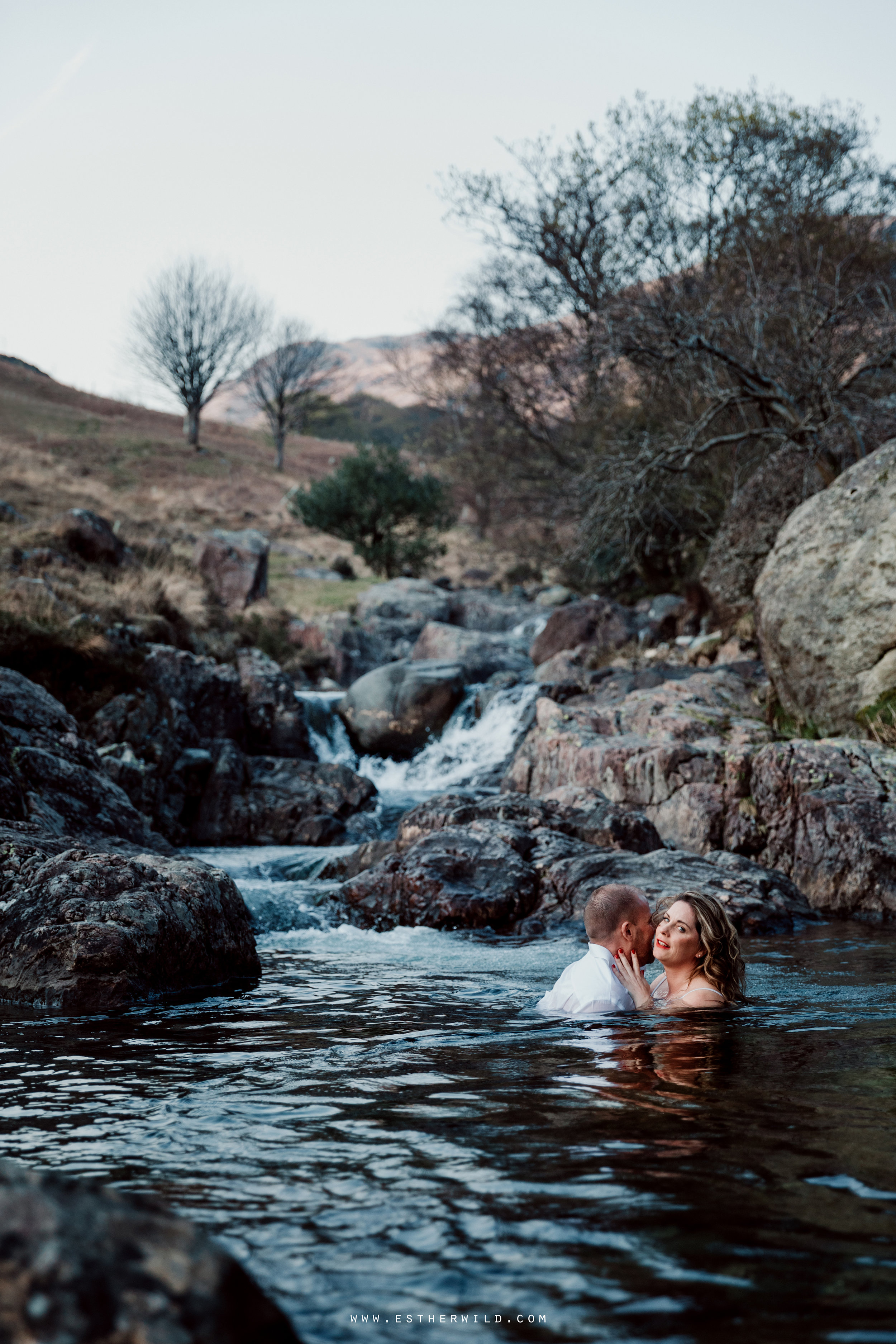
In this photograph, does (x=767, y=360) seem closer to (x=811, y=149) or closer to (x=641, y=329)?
(x=641, y=329)

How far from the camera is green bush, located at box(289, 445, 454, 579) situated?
114 feet

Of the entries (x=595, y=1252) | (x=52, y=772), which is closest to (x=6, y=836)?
(x=52, y=772)

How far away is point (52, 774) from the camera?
8703mm

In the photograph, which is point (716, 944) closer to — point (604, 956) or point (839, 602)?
point (604, 956)

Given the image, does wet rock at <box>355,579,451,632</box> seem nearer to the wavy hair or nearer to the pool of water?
the wavy hair

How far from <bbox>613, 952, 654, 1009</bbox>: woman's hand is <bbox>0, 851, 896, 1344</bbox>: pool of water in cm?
22

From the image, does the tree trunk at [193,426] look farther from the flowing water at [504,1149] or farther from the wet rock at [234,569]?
the flowing water at [504,1149]

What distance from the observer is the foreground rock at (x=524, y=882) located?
27.7 feet

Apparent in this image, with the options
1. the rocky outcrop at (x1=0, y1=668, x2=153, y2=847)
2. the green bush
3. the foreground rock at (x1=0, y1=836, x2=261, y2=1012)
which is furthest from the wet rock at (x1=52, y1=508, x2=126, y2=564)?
the green bush

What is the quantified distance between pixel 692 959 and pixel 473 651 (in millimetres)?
16790

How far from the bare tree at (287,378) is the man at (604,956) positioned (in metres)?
54.2

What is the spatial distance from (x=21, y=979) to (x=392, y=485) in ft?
99.3

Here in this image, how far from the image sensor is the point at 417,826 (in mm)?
10219

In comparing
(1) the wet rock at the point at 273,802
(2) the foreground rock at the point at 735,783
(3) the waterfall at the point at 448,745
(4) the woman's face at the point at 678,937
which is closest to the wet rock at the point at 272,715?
(3) the waterfall at the point at 448,745
